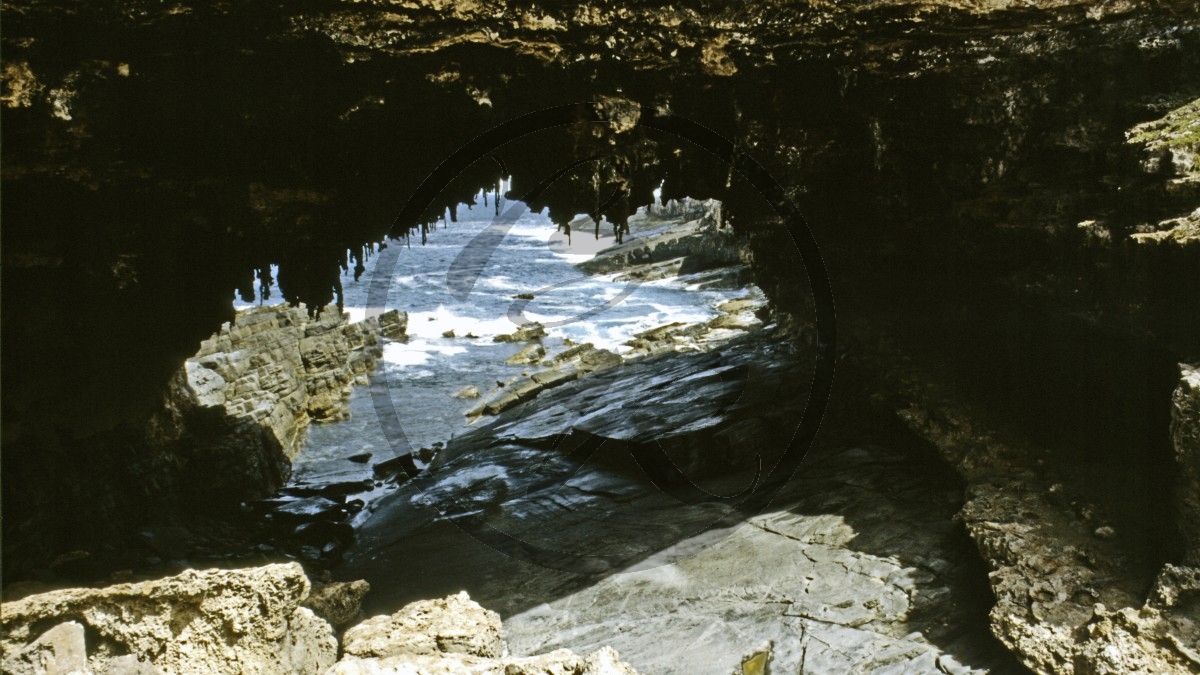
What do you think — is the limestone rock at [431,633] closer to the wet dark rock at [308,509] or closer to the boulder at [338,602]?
the boulder at [338,602]

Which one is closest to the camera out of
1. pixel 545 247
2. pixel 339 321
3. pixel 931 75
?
pixel 931 75

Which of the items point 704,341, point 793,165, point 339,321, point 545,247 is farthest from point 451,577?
point 545,247

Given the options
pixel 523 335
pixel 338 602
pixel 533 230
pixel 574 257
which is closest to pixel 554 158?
pixel 338 602

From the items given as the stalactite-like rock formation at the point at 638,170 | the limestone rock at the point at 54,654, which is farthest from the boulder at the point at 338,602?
the stalactite-like rock formation at the point at 638,170

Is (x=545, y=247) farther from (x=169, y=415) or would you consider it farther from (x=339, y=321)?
(x=169, y=415)

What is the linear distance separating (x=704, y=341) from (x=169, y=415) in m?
11.9

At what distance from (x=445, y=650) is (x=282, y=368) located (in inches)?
401

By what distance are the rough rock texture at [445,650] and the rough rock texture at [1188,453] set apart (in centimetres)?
423

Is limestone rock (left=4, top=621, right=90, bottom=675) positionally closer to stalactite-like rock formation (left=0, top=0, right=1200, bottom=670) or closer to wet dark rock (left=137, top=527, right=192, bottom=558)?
stalactite-like rock formation (left=0, top=0, right=1200, bottom=670)

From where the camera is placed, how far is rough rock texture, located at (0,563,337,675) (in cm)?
434

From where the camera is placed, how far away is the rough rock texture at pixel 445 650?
3.77 meters

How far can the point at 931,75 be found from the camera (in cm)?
676

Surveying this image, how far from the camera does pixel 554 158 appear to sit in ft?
23.0

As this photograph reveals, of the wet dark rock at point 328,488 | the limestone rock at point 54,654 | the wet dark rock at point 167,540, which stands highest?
the limestone rock at point 54,654
